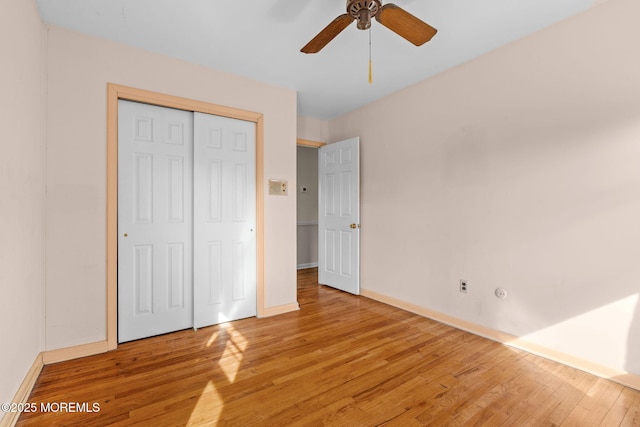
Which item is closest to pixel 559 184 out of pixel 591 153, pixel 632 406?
pixel 591 153

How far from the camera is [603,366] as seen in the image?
79.7 inches

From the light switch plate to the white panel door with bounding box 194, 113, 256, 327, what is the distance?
20 centimetres

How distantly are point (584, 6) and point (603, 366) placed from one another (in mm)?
2508

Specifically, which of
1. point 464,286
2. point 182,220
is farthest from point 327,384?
point 182,220

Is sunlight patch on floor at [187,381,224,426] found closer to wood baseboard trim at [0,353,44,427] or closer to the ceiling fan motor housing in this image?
wood baseboard trim at [0,353,44,427]

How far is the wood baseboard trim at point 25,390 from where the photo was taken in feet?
4.90

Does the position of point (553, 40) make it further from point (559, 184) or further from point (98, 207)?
point (98, 207)

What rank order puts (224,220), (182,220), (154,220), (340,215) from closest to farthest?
(154,220) < (182,220) < (224,220) < (340,215)

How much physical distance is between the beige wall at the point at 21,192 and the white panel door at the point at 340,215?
10.0 ft

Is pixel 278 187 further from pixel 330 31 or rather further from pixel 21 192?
pixel 21 192

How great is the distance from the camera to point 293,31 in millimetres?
2312

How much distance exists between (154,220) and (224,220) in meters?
0.63

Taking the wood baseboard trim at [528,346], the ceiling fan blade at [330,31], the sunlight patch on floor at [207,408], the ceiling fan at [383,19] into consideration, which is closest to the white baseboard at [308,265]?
the wood baseboard trim at [528,346]

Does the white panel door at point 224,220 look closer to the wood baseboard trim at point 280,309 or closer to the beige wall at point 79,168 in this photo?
the wood baseboard trim at point 280,309
